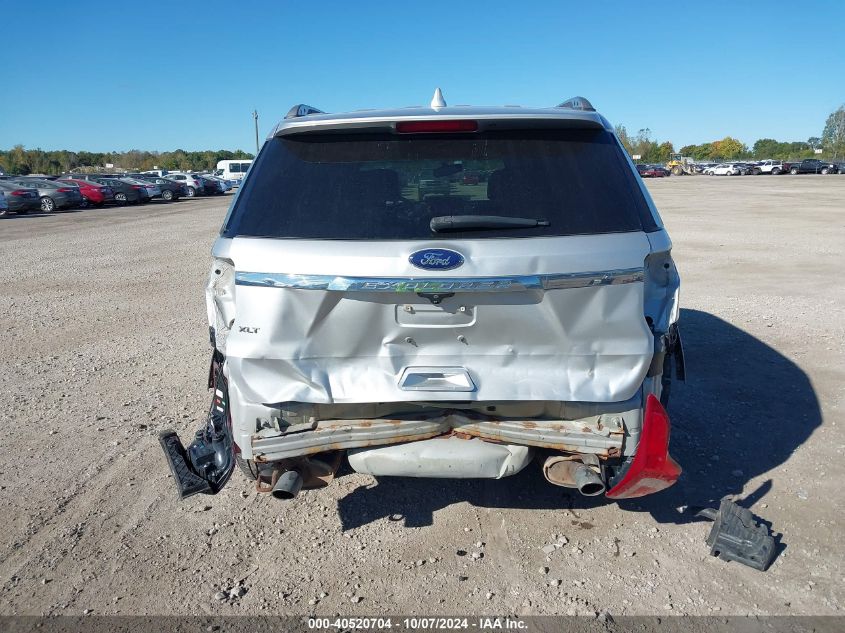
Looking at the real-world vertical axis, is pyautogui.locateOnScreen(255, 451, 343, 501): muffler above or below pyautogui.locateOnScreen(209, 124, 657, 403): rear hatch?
below

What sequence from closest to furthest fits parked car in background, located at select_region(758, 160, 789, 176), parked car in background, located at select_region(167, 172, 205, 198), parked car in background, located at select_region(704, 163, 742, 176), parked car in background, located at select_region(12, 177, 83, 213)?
1. parked car in background, located at select_region(12, 177, 83, 213)
2. parked car in background, located at select_region(167, 172, 205, 198)
3. parked car in background, located at select_region(758, 160, 789, 176)
4. parked car in background, located at select_region(704, 163, 742, 176)

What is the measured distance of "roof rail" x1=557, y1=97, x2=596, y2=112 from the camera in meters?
3.62

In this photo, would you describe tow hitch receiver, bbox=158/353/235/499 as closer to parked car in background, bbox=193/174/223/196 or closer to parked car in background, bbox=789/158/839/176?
parked car in background, bbox=193/174/223/196

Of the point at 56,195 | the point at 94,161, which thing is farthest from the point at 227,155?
the point at 56,195

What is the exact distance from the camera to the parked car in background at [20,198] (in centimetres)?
2752

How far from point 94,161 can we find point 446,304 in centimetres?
12344

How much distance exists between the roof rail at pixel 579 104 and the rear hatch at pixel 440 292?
0.63 m

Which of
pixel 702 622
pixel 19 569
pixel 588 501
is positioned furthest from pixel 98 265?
pixel 702 622

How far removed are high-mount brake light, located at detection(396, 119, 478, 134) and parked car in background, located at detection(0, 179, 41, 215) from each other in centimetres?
2938

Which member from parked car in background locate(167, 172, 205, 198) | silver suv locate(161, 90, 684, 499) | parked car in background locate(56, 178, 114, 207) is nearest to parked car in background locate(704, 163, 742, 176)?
parked car in background locate(167, 172, 205, 198)

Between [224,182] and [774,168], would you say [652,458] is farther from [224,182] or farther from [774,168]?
[774,168]

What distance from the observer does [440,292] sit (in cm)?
286

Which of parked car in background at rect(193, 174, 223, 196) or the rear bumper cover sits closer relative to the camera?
the rear bumper cover

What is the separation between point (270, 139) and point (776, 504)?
3369 mm
